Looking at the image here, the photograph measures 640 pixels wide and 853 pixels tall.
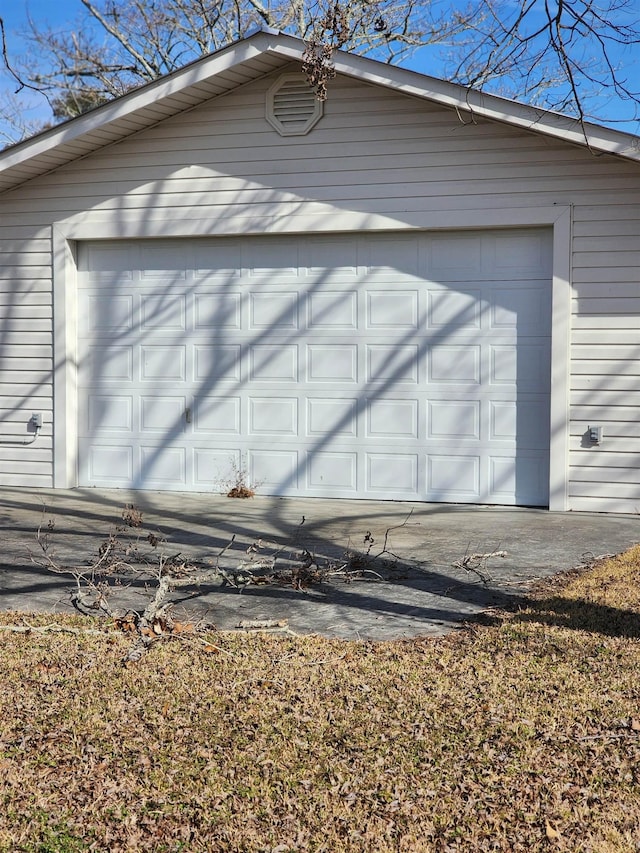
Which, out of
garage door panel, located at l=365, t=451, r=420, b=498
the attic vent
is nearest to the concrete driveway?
garage door panel, located at l=365, t=451, r=420, b=498

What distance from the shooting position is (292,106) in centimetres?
1017

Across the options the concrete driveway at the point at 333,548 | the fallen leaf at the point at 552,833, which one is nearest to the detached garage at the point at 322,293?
the concrete driveway at the point at 333,548

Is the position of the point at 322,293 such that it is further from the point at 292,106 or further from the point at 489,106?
the point at 489,106

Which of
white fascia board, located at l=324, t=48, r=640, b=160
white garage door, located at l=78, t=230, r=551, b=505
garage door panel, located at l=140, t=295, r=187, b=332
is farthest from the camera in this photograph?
garage door panel, located at l=140, t=295, r=187, b=332

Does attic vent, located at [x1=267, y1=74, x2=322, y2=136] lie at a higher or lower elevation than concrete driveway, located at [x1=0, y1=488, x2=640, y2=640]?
higher

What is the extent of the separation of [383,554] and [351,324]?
3548 millimetres

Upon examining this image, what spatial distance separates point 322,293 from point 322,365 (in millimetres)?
735

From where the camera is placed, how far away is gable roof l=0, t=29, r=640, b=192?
8.90 meters

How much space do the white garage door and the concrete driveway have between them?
40cm

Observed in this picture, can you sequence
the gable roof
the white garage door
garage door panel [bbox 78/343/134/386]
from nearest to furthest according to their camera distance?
the gable roof → the white garage door → garage door panel [bbox 78/343/134/386]

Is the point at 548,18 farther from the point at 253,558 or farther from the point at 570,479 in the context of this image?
the point at 570,479

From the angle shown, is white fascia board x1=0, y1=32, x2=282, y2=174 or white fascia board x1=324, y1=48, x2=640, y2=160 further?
white fascia board x1=0, y1=32, x2=282, y2=174

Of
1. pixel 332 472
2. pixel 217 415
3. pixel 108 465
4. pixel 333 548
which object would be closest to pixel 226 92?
pixel 217 415

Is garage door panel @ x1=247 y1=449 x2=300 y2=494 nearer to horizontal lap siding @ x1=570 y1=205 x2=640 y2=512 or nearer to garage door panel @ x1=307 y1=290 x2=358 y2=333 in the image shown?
garage door panel @ x1=307 y1=290 x2=358 y2=333
